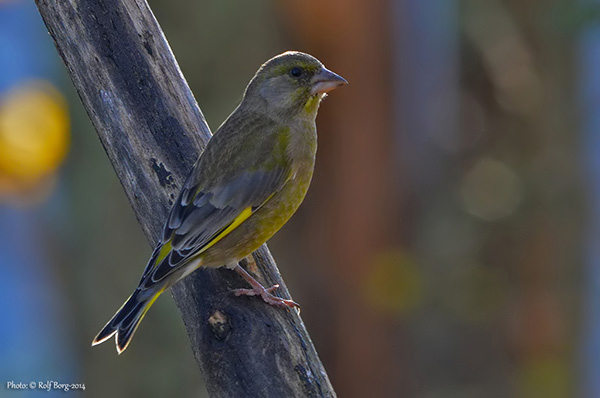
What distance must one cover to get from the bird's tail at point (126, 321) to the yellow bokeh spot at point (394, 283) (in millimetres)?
4917

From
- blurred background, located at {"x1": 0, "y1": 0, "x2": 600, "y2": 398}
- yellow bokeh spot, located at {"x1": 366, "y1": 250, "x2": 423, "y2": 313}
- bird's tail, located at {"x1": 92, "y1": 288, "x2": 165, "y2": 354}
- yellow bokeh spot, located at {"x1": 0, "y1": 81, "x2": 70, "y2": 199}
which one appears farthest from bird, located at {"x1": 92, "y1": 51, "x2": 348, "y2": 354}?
yellow bokeh spot, located at {"x1": 0, "y1": 81, "x2": 70, "y2": 199}

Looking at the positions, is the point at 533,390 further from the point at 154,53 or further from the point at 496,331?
the point at 154,53

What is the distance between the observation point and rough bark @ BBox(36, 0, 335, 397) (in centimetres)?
374

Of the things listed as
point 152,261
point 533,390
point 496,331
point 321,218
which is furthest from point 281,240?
point 152,261

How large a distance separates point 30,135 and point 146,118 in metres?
6.26

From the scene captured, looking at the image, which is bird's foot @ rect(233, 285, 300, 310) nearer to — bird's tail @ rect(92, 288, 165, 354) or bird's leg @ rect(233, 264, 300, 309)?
bird's leg @ rect(233, 264, 300, 309)

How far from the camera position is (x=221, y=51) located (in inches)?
330

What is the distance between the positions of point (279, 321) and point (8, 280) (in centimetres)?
859

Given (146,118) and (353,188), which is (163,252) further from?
(353,188)

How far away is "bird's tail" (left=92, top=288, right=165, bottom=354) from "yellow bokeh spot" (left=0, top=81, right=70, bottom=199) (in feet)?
16.7

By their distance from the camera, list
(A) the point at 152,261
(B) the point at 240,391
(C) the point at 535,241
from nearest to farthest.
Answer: (B) the point at 240,391 → (A) the point at 152,261 → (C) the point at 535,241

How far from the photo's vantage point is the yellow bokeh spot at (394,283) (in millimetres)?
8648

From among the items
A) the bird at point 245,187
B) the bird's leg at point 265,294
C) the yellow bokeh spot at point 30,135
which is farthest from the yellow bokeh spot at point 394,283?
the bird's leg at point 265,294

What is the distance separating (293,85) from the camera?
4504 mm
